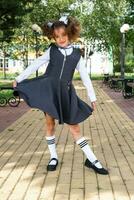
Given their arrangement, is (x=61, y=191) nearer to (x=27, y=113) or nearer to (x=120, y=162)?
A: (x=120, y=162)

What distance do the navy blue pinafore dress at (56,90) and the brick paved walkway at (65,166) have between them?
78 centimetres

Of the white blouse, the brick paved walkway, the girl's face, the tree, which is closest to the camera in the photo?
the brick paved walkway

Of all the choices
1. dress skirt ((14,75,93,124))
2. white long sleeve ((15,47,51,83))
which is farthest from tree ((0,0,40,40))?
dress skirt ((14,75,93,124))

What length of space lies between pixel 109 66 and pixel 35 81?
67.8 meters

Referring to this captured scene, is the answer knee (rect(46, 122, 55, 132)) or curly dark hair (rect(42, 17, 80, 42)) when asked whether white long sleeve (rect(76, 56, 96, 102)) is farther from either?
knee (rect(46, 122, 55, 132))

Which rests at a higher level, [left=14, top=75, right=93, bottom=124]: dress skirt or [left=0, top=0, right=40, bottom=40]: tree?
[left=0, top=0, right=40, bottom=40]: tree

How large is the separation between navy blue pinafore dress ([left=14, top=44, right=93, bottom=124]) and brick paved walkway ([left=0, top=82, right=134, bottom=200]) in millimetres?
776

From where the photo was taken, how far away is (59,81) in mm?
6961

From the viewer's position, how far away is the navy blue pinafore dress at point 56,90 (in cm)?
690

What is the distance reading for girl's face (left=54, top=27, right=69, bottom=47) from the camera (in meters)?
6.86

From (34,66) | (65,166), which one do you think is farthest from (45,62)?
(65,166)

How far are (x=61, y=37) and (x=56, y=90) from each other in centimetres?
68

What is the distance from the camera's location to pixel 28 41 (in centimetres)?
5200

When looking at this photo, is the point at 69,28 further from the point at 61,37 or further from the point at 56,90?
the point at 56,90
